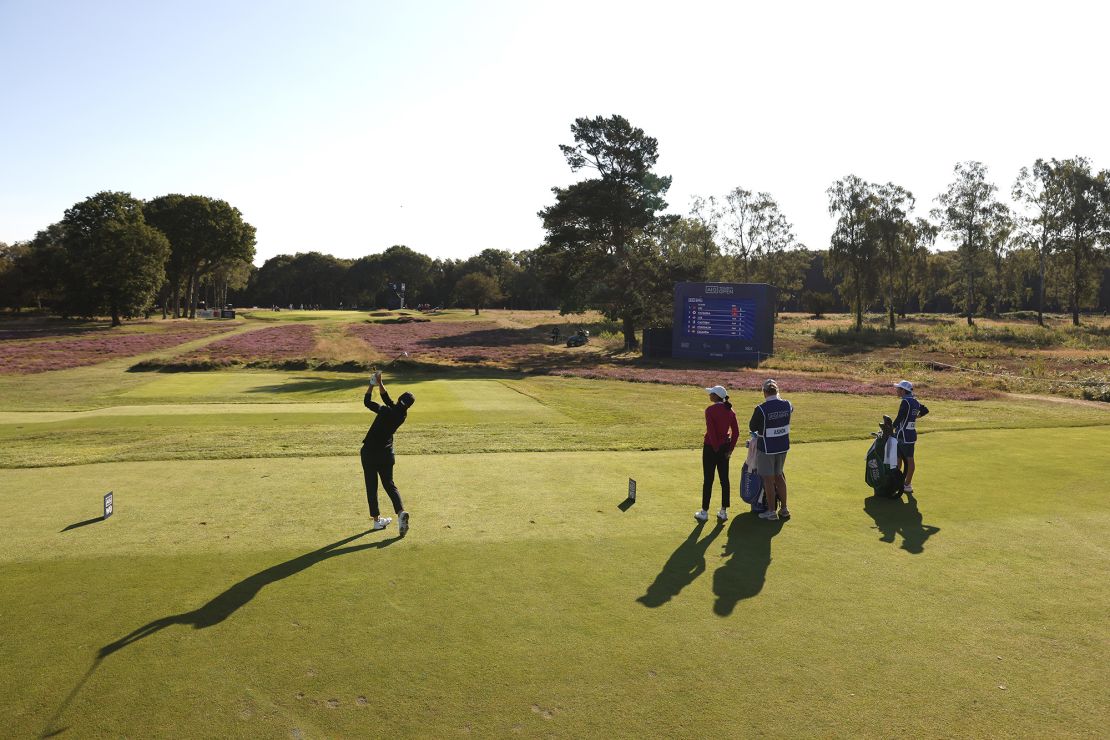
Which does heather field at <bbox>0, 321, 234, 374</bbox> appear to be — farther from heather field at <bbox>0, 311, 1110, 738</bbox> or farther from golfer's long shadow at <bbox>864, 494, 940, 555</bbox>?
golfer's long shadow at <bbox>864, 494, 940, 555</bbox>

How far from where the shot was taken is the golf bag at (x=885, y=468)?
13.5 m

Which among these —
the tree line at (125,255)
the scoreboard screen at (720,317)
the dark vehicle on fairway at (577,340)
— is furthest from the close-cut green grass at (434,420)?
the tree line at (125,255)

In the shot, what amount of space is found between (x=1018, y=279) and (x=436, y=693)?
11062 cm

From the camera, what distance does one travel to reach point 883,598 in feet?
29.2

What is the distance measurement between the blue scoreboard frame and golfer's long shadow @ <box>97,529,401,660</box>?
46638 mm

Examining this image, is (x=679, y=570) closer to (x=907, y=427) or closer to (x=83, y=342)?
(x=907, y=427)

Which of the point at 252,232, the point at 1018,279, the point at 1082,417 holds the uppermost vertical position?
A: the point at 252,232

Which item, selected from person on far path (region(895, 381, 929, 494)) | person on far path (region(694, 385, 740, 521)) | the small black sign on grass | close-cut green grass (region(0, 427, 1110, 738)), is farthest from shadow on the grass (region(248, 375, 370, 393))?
person on far path (region(895, 381, 929, 494))

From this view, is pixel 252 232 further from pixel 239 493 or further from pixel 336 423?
pixel 239 493

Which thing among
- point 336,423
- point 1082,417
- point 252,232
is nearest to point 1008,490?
point 1082,417

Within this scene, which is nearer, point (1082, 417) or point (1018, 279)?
point (1082, 417)

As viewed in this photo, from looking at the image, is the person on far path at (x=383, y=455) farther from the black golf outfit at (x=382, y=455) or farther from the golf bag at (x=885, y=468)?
the golf bag at (x=885, y=468)

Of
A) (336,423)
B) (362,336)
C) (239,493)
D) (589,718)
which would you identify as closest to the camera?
(589,718)

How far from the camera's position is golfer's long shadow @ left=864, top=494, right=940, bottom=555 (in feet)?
36.4
